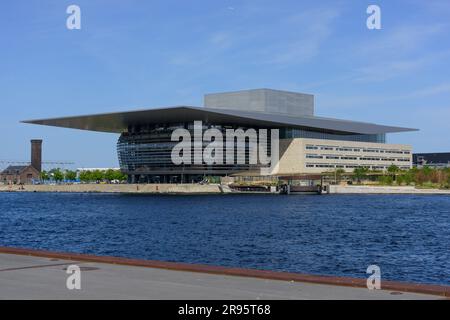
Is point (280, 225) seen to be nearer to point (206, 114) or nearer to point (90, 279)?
point (90, 279)

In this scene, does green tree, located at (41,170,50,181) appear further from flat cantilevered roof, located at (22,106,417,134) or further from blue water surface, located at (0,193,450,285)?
blue water surface, located at (0,193,450,285)

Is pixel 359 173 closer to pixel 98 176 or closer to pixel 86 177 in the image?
pixel 98 176

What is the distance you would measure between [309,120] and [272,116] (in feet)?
31.1

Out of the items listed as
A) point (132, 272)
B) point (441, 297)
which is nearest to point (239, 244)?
point (132, 272)

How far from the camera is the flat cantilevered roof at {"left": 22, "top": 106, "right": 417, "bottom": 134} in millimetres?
104625

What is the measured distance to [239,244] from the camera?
2686 centimetres

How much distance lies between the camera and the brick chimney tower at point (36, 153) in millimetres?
183375

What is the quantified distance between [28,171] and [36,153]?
689 cm

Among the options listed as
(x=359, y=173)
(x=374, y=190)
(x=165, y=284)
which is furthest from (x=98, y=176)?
(x=165, y=284)

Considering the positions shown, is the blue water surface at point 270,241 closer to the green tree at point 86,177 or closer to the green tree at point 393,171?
the green tree at point 393,171

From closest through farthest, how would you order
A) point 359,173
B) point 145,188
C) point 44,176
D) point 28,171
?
1. point 145,188
2. point 359,173
3. point 28,171
4. point 44,176

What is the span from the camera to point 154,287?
323 inches

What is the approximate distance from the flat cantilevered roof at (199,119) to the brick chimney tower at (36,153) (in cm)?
6280

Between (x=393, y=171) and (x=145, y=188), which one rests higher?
(x=393, y=171)
